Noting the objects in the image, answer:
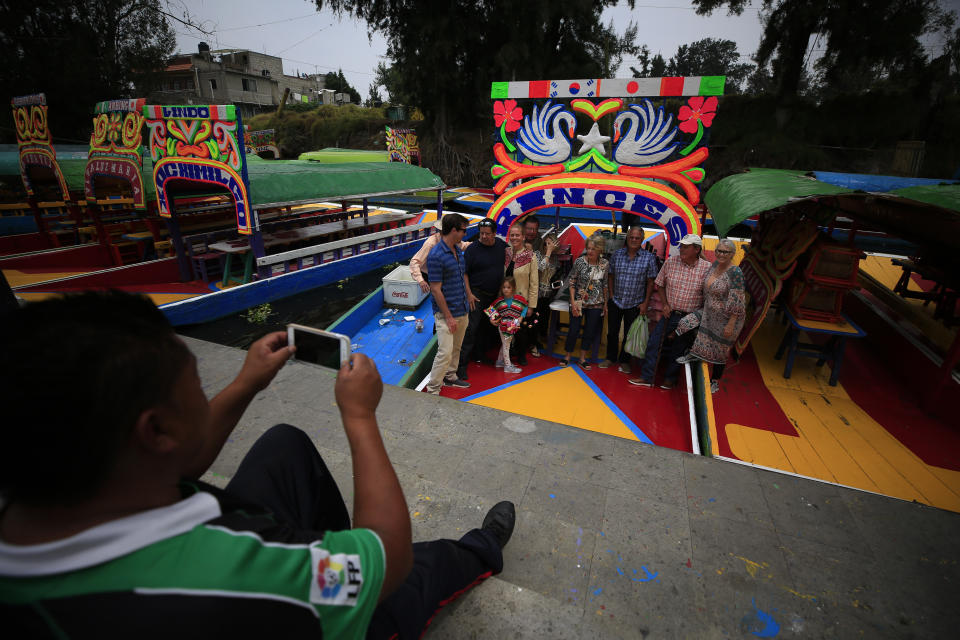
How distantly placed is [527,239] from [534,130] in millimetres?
1412

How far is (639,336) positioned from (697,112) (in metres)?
2.60

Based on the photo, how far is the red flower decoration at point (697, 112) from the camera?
470cm

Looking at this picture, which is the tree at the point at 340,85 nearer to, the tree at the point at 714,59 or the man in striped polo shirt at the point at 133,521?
the tree at the point at 714,59

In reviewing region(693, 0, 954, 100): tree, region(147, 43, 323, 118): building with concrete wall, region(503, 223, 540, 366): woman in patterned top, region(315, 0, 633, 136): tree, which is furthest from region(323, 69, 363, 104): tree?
region(503, 223, 540, 366): woman in patterned top

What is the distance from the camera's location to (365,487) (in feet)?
3.17

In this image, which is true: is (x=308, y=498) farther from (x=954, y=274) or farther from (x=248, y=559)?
(x=954, y=274)

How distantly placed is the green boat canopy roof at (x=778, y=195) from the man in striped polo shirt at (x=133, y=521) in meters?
4.23

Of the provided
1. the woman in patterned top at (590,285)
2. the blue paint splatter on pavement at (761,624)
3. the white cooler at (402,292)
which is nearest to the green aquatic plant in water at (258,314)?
the white cooler at (402,292)

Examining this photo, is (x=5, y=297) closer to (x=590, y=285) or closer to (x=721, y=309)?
(x=590, y=285)

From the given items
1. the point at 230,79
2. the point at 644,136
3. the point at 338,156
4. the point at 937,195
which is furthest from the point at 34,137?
the point at 230,79

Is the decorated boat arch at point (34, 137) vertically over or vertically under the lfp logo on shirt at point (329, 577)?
over

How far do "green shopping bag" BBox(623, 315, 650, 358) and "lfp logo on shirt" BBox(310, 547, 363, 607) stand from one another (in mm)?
4591

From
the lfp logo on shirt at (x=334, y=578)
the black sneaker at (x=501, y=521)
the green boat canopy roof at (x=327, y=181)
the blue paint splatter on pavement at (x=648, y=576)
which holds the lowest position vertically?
the blue paint splatter on pavement at (x=648, y=576)

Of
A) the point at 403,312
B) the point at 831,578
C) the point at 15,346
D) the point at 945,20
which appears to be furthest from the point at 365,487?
the point at 945,20
